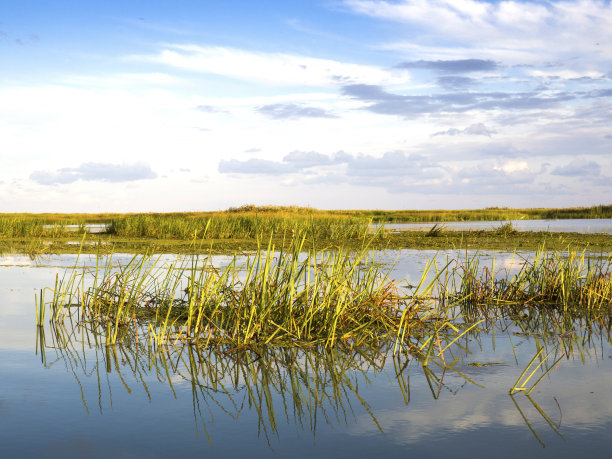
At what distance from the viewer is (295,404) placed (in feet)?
11.5

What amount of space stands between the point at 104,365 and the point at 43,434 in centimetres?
135

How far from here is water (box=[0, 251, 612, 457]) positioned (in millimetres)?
2920

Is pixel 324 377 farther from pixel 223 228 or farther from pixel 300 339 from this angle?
pixel 223 228

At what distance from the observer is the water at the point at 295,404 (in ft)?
9.58

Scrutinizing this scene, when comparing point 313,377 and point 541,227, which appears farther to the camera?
point 541,227

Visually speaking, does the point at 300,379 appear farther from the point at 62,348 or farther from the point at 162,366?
the point at 62,348

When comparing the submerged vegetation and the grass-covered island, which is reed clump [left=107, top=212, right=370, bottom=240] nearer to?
the grass-covered island

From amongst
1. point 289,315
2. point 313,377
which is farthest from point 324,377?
point 289,315

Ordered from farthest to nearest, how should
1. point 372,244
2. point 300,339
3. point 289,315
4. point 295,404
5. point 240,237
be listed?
1. point 240,237
2. point 372,244
3. point 289,315
4. point 300,339
5. point 295,404

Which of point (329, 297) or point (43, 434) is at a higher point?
point (329, 297)

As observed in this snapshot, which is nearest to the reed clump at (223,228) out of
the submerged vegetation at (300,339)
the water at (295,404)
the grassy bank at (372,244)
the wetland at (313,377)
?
the grassy bank at (372,244)

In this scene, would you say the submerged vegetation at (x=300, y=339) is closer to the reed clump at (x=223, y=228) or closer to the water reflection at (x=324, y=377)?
the water reflection at (x=324, y=377)

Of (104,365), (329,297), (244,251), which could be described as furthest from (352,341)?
(244,251)

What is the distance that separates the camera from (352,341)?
198 inches
